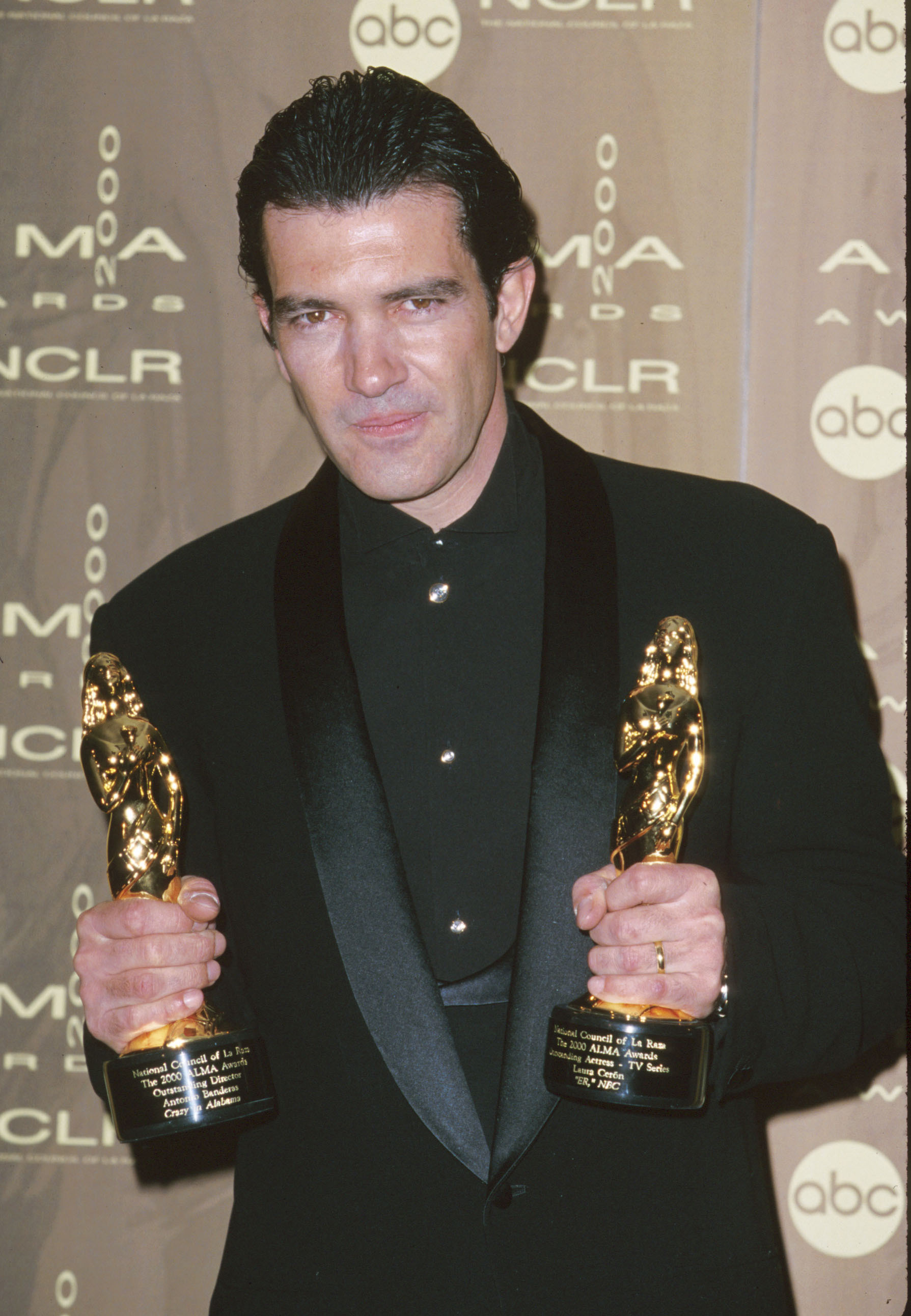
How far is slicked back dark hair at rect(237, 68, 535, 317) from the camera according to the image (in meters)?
1.63

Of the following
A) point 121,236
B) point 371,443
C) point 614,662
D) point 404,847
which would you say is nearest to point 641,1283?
point 404,847

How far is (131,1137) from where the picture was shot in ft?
4.58

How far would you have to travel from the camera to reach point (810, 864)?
5.24 feet

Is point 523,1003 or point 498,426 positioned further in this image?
point 498,426

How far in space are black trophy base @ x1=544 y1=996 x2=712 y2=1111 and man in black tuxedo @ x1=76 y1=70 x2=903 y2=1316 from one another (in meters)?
0.05

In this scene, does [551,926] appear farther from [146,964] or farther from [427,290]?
[427,290]

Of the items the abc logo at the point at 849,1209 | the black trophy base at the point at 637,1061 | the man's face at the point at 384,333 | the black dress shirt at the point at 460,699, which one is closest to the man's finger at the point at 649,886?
the black trophy base at the point at 637,1061

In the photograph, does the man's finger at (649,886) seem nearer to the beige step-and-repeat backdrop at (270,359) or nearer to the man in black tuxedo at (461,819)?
the man in black tuxedo at (461,819)

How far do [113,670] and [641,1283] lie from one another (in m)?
1.00

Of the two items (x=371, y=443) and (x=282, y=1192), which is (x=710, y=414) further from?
(x=282, y=1192)

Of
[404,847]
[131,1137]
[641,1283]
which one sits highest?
[404,847]

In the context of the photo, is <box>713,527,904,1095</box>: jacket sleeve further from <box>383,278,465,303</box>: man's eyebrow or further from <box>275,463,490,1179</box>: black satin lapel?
<box>383,278,465,303</box>: man's eyebrow

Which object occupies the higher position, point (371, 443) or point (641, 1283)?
point (371, 443)

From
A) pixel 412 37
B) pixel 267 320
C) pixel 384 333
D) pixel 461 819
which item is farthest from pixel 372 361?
pixel 412 37
